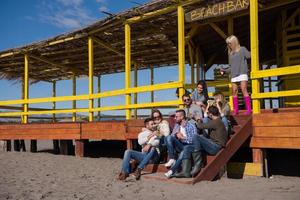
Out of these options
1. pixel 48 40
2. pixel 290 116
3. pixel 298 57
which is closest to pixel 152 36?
pixel 48 40

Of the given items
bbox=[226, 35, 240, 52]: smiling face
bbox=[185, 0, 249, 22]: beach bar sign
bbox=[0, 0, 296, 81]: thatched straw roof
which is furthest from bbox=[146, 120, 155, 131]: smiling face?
bbox=[0, 0, 296, 81]: thatched straw roof

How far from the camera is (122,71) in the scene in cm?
1903

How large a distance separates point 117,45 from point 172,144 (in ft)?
22.4

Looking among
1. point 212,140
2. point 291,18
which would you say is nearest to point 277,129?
point 212,140

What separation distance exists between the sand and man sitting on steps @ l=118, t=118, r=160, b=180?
0.60 feet

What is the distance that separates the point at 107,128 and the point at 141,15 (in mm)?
3342

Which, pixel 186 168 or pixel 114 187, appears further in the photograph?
pixel 186 168

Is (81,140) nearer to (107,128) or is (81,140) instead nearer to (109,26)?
(107,128)

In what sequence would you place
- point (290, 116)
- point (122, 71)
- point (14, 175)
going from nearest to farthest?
point (290, 116) < point (14, 175) < point (122, 71)

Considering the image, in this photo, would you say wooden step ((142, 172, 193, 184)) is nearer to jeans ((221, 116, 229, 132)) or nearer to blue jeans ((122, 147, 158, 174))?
blue jeans ((122, 147, 158, 174))

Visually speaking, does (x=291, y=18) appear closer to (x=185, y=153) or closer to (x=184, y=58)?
(x=184, y=58)

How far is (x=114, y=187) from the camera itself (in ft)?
22.8

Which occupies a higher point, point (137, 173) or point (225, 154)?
point (225, 154)

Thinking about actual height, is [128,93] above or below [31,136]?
above
